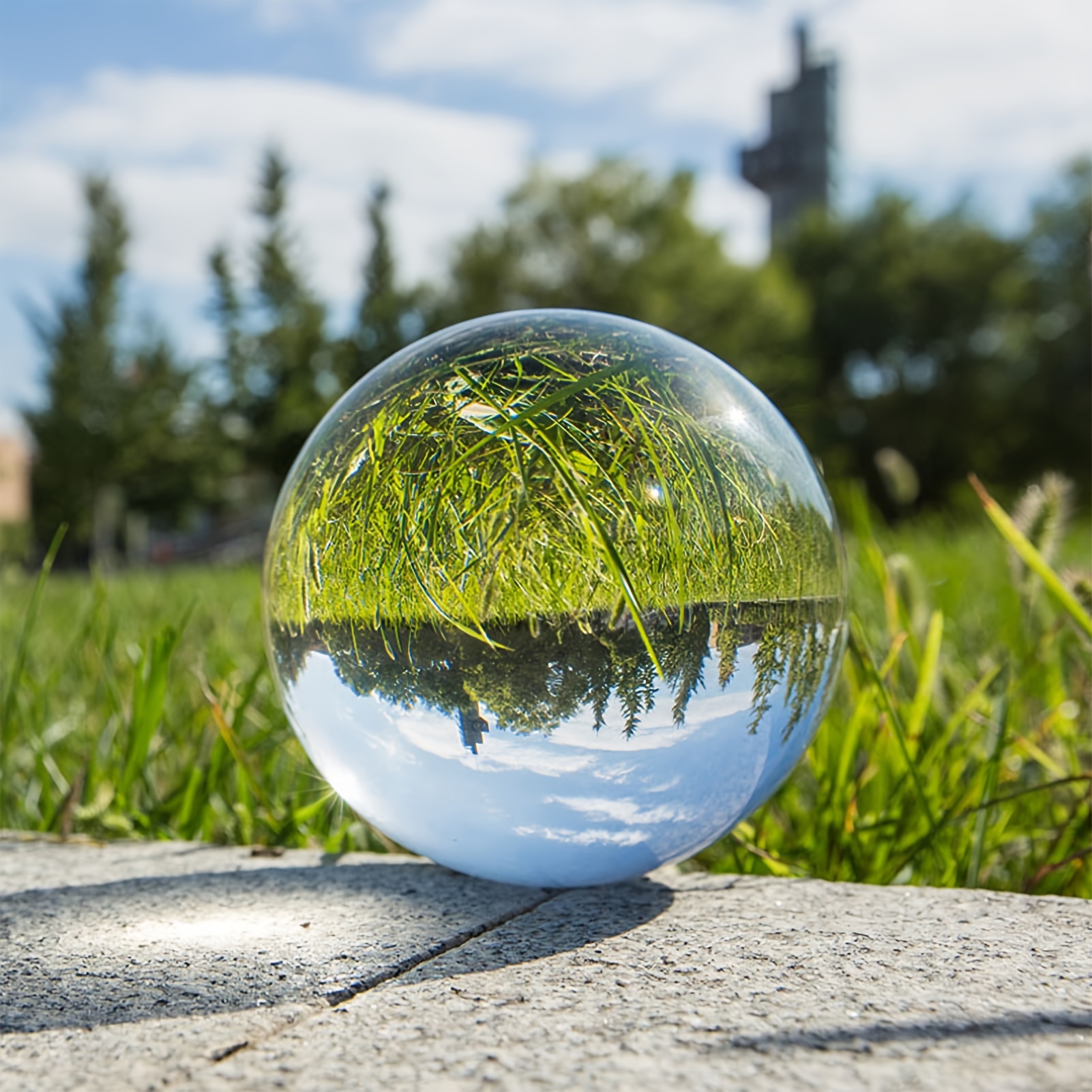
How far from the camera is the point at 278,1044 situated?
1.08 metres

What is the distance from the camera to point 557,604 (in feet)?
4.50

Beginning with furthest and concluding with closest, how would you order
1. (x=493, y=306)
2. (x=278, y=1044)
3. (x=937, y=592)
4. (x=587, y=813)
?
(x=493, y=306) < (x=937, y=592) < (x=587, y=813) < (x=278, y=1044)

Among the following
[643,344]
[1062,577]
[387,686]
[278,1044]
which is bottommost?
[278,1044]

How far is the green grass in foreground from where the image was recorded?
77.1 inches

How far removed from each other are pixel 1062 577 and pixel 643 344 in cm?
104

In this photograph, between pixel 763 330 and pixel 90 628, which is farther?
pixel 763 330

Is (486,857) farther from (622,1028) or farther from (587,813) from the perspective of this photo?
(622,1028)

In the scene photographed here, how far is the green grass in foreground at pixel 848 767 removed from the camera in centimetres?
196

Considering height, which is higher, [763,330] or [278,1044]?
[763,330]

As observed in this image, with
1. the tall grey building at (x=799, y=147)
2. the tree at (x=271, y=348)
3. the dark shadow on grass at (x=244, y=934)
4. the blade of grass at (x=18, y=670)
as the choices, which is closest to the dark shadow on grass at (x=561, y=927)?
the dark shadow on grass at (x=244, y=934)

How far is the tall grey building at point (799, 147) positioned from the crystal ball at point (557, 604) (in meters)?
38.0

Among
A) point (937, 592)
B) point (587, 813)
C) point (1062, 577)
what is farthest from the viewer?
point (937, 592)

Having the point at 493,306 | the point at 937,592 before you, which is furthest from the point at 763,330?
the point at 937,592

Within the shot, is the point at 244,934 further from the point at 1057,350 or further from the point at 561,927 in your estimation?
the point at 1057,350
